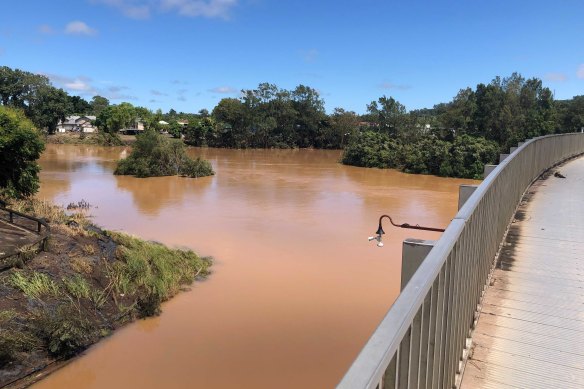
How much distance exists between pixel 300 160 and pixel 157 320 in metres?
44.0

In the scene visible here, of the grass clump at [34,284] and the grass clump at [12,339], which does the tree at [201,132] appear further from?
the grass clump at [12,339]

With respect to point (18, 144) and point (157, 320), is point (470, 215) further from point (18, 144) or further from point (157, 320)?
point (18, 144)

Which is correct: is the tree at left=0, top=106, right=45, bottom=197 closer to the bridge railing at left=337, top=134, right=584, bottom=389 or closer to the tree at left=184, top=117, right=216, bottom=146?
the bridge railing at left=337, top=134, right=584, bottom=389

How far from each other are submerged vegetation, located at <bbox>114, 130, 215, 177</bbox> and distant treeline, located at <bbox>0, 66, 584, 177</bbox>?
18.6 metres

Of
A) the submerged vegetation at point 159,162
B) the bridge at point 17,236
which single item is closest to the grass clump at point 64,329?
the bridge at point 17,236

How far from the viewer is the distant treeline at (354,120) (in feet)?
149

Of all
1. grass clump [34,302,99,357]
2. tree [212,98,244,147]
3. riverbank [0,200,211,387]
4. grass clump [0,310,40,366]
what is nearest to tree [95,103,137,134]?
tree [212,98,244,147]

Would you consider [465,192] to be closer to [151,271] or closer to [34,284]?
[34,284]

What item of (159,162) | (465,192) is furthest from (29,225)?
(159,162)

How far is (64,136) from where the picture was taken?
6944cm

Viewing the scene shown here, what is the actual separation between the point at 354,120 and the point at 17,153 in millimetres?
55999

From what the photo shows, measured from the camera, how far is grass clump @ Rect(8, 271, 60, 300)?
950 cm

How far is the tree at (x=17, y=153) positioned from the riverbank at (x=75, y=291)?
9.78 feet

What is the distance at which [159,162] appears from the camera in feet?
120
